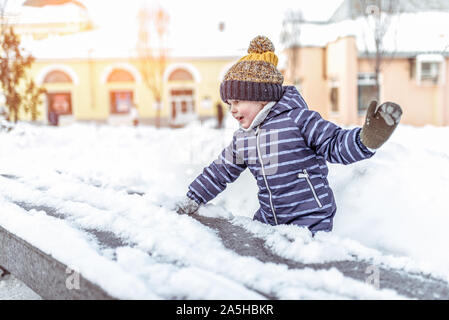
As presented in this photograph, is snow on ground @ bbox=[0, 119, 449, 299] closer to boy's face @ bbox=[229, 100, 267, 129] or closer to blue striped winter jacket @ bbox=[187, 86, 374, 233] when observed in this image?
blue striped winter jacket @ bbox=[187, 86, 374, 233]

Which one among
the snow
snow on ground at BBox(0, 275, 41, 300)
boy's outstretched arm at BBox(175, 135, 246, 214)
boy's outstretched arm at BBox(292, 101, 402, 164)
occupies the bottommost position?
snow on ground at BBox(0, 275, 41, 300)

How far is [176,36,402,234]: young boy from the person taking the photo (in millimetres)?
2055

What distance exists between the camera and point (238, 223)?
2.22 m

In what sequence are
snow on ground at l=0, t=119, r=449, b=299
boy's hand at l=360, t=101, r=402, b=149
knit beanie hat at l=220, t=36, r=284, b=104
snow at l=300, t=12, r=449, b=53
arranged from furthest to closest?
snow at l=300, t=12, r=449, b=53, knit beanie hat at l=220, t=36, r=284, b=104, boy's hand at l=360, t=101, r=402, b=149, snow on ground at l=0, t=119, r=449, b=299

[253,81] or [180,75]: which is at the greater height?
[180,75]

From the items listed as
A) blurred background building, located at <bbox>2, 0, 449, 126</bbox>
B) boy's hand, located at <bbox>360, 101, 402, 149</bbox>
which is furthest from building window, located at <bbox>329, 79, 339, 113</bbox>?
boy's hand, located at <bbox>360, 101, 402, 149</bbox>

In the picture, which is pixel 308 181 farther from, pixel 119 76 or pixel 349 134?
pixel 119 76

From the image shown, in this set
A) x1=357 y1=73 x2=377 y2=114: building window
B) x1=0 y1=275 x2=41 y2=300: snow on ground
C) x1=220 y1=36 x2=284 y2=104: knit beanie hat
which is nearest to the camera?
x1=0 y1=275 x2=41 y2=300: snow on ground

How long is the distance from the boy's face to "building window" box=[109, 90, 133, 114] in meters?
21.5

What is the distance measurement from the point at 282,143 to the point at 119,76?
71.3 feet

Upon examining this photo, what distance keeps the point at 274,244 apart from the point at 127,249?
58 cm

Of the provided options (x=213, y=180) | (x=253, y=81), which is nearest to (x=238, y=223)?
(x=213, y=180)

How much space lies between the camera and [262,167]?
7.04ft

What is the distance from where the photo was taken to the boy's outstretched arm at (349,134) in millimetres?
1731
